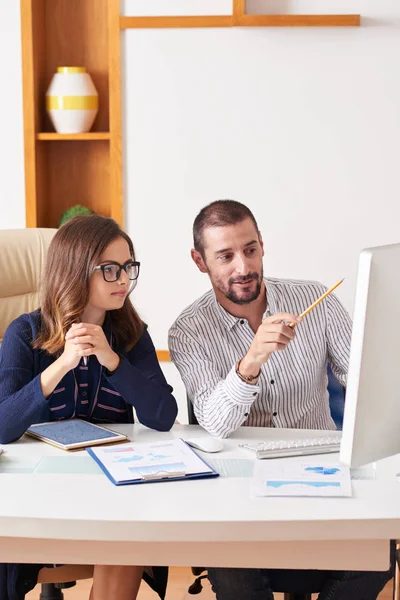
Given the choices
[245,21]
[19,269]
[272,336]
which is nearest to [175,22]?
[245,21]

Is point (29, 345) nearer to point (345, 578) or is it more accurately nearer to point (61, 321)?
point (61, 321)

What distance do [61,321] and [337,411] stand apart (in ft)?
2.74

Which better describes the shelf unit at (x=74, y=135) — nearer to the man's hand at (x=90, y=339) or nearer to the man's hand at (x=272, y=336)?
the man's hand at (x=90, y=339)

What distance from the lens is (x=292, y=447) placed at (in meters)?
1.86

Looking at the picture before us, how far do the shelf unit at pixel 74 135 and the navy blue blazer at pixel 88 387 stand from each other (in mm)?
1554

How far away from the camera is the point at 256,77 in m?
3.50

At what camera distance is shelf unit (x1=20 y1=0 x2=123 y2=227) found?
3.62 metres

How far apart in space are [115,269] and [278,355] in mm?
493

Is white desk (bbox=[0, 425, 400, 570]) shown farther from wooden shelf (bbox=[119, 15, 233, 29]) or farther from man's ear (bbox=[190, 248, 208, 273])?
wooden shelf (bbox=[119, 15, 233, 29])

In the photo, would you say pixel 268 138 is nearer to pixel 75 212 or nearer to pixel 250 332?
pixel 75 212

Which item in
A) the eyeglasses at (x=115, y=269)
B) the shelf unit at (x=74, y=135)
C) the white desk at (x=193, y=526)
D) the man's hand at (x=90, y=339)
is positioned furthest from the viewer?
the shelf unit at (x=74, y=135)

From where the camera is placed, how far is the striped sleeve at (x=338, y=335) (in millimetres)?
2330

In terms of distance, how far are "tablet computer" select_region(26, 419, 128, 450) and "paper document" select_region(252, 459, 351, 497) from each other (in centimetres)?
36

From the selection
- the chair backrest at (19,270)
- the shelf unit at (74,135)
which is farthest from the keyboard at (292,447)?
the shelf unit at (74,135)
